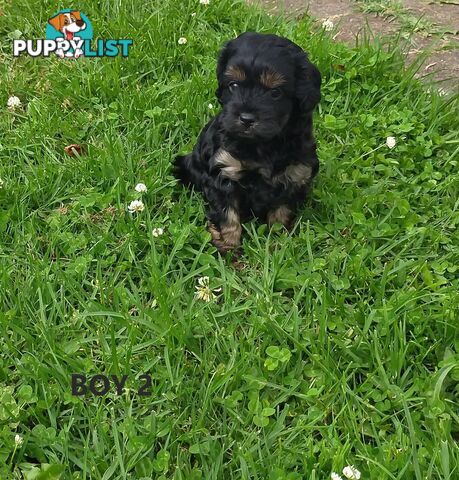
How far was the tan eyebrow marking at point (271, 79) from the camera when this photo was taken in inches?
104

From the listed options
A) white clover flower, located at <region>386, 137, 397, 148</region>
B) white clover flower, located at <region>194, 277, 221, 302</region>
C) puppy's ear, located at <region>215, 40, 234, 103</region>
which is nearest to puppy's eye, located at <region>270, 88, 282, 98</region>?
puppy's ear, located at <region>215, 40, 234, 103</region>

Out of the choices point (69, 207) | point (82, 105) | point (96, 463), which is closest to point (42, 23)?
point (82, 105)

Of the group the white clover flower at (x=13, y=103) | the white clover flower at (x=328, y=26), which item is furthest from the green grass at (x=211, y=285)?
the white clover flower at (x=328, y=26)

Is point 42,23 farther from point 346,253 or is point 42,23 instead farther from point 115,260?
point 346,253

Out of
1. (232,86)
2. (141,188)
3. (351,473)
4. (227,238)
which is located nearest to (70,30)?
(141,188)

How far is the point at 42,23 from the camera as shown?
4621 mm

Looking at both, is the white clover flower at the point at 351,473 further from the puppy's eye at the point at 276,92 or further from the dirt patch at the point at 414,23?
the dirt patch at the point at 414,23

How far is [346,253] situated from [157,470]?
1.48m

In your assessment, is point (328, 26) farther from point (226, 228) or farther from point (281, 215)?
point (226, 228)

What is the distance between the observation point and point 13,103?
393cm

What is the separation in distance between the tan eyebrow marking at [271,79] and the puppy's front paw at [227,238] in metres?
0.80

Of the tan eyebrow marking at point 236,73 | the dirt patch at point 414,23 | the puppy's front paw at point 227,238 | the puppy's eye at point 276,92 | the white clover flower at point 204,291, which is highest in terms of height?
the tan eyebrow marking at point 236,73

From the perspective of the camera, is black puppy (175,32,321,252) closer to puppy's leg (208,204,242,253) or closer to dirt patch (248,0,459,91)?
puppy's leg (208,204,242,253)

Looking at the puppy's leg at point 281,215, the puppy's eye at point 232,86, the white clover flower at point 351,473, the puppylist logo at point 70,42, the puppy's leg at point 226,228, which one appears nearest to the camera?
the white clover flower at point 351,473
